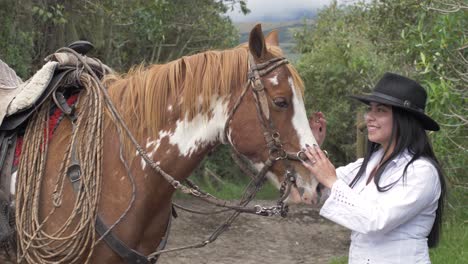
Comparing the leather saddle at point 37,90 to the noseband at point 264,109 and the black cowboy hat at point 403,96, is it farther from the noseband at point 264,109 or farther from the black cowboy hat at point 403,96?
the black cowboy hat at point 403,96

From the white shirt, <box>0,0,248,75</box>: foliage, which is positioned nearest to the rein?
the white shirt

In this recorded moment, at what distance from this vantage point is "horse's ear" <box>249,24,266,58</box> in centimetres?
274

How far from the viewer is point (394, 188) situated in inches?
95.8

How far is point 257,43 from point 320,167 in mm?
662

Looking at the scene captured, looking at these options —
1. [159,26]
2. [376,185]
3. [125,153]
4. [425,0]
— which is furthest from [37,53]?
[376,185]

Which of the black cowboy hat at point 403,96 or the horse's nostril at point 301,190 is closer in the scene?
the black cowboy hat at point 403,96

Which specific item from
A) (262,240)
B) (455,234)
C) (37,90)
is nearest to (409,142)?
(37,90)

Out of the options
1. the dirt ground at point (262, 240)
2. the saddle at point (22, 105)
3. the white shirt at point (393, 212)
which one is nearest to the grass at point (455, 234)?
the dirt ground at point (262, 240)

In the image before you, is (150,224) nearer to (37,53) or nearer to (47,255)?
(47,255)

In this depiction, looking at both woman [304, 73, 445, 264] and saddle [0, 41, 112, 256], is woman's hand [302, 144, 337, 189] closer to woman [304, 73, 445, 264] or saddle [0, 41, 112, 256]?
woman [304, 73, 445, 264]

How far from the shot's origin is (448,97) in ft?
14.9

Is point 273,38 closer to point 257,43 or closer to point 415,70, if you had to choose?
point 257,43

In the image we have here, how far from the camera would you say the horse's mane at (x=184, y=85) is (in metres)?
2.83

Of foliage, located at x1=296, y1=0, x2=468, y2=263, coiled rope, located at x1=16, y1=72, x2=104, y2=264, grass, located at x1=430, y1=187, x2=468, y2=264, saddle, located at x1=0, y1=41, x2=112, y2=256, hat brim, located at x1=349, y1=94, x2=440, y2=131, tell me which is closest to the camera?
hat brim, located at x1=349, y1=94, x2=440, y2=131
